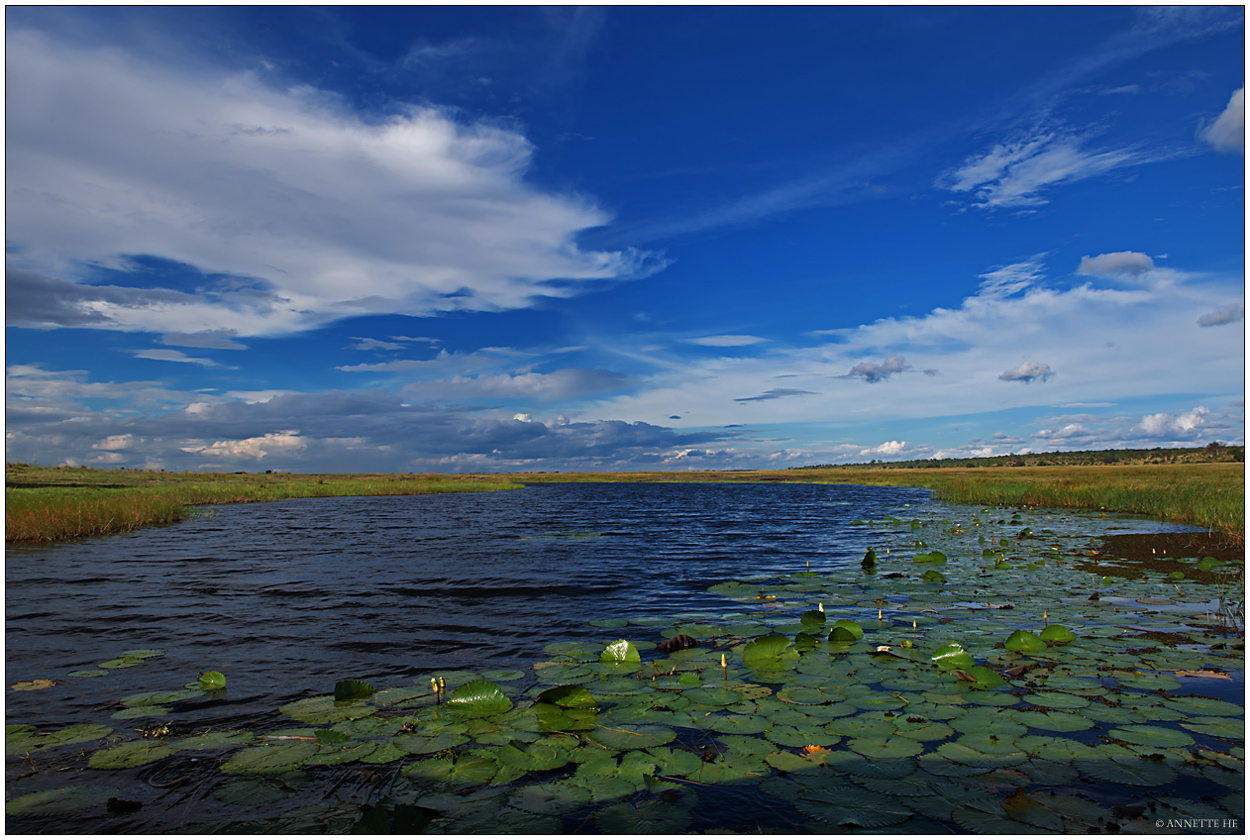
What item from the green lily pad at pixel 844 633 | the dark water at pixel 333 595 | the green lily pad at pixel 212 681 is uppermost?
the green lily pad at pixel 844 633

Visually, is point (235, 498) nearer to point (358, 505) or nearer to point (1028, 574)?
point (358, 505)

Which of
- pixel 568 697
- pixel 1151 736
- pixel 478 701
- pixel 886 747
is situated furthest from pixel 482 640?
pixel 1151 736

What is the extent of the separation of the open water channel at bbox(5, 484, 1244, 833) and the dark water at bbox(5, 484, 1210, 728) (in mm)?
80

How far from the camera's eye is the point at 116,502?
28469 mm

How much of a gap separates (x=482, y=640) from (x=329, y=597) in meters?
5.61

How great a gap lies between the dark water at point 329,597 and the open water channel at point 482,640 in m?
0.08

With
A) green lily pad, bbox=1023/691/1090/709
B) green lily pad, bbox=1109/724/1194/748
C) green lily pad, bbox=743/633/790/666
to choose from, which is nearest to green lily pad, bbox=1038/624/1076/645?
green lily pad, bbox=1023/691/1090/709

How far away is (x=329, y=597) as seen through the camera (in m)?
14.5

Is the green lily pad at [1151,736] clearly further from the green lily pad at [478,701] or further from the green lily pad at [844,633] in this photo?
the green lily pad at [478,701]

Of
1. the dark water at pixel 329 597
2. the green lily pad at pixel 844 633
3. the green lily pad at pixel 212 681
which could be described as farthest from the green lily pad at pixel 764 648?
the green lily pad at pixel 212 681

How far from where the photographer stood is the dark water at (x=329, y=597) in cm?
938

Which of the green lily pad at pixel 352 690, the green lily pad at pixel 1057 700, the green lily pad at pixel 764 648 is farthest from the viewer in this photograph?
the green lily pad at pixel 764 648

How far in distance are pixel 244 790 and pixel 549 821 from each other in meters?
3.02

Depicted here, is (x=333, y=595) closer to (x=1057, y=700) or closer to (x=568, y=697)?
(x=568, y=697)
